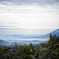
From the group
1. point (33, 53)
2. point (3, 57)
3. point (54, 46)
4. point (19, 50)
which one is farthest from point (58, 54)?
point (3, 57)

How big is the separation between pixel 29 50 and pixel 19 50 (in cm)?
16

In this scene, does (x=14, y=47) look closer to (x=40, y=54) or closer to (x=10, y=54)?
(x=10, y=54)

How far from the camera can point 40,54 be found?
6.75ft

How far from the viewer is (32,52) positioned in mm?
2240

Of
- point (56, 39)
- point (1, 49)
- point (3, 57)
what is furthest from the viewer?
point (56, 39)

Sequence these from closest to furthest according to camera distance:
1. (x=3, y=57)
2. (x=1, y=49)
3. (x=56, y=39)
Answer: (x=3, y=57), (x=1, y=49), (x=56, y=39)

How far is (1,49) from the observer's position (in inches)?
86.8

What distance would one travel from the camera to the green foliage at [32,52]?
2.06 m

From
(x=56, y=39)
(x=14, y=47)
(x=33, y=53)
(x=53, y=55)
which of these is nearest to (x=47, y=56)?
(x=53, y=55)

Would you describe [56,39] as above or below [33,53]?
above

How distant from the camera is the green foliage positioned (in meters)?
2.06

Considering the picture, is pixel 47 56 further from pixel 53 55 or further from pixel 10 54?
pixel 10 54

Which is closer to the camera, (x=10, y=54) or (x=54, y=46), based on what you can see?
(x=10, y=54)

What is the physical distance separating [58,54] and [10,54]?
27.7 inches
